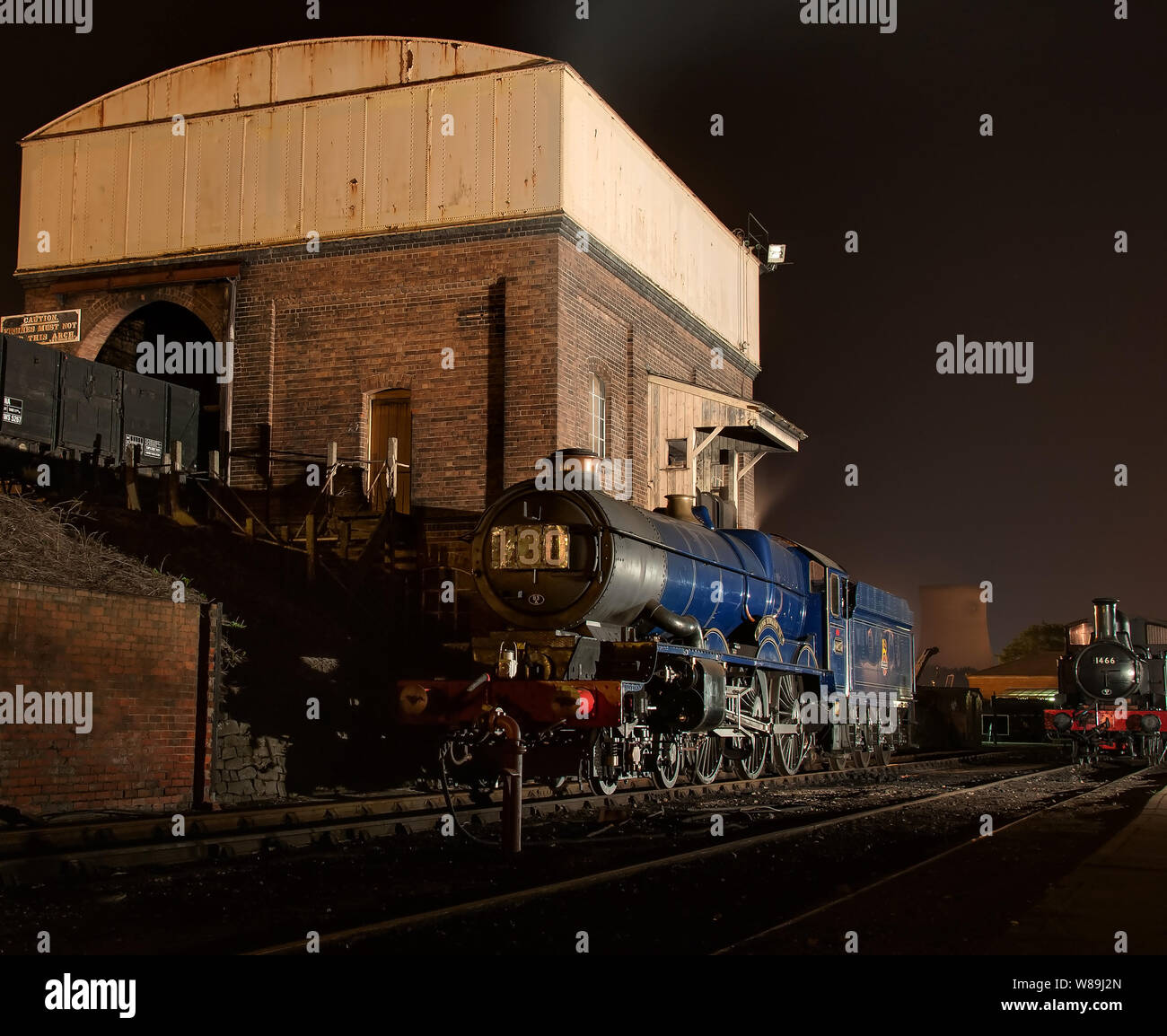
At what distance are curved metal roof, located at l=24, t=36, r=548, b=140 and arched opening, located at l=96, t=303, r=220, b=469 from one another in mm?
3398

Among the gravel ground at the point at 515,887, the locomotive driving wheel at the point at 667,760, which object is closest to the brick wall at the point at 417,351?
the locomotive driving wheel at the point at 667,760

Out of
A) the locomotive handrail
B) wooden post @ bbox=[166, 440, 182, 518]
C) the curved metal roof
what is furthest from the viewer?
the curved metal roof

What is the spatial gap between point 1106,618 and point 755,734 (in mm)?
12851

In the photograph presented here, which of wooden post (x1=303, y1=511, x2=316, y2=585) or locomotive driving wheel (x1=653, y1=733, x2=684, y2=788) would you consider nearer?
locomotive driving wheel (x1=653, y1=733, x2=684, y2=788)

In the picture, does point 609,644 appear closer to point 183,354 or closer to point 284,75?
point 284,75

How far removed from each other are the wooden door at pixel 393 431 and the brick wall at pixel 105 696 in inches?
285

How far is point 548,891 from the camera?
7055mm

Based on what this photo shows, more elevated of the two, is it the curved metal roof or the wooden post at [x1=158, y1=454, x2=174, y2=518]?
the curved metal roof

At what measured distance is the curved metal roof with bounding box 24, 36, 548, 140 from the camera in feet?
62.2

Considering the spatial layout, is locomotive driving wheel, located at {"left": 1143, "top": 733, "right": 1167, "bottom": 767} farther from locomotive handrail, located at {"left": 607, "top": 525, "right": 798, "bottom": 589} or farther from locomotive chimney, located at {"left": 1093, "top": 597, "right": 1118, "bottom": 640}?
locomotive handrail, located at {"left": 607, "top": 525, "right": 798, "bottom": 589}

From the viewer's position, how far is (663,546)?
12164 mm

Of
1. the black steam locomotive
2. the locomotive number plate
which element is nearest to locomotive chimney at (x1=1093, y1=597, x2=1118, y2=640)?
the black steam locomotive

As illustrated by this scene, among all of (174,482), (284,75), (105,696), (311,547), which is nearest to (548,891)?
(105,696)

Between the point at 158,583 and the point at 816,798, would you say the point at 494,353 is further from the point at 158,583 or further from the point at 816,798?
the point at 816,798
